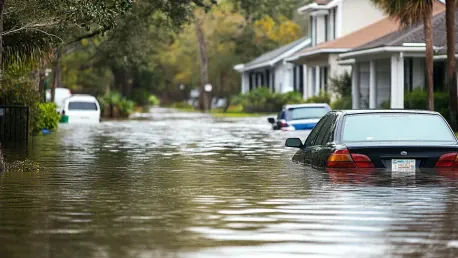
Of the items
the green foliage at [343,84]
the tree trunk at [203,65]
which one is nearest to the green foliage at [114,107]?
the green foliage at [343,84]

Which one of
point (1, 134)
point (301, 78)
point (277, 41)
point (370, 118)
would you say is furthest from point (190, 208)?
point (277, 41)

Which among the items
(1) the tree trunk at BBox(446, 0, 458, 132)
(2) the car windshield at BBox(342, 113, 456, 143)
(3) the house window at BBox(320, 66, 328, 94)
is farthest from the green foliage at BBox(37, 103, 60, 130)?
(2) the car windshield at BBox(342, 113, 456, 143)

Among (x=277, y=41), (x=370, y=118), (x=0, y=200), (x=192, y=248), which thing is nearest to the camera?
(x=192, y=248)

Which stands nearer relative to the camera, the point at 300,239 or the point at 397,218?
the point at 300,239

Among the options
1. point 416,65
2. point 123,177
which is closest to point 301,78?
point 416,65

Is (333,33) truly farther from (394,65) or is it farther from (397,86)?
(397,86)

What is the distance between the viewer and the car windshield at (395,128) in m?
19.2

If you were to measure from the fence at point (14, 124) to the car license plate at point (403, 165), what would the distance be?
19191 mm

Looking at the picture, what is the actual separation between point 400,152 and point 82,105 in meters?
42.9

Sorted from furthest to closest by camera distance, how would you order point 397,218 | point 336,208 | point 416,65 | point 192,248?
point 416,65 < point 336,208 < point 397,218 < point 192,248

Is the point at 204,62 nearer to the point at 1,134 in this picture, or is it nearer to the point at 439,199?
the point at 1,134

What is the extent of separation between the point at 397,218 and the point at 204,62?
105 metres

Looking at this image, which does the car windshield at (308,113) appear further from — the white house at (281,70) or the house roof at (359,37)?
the white house at (281,70)

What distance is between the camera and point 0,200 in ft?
51.3
